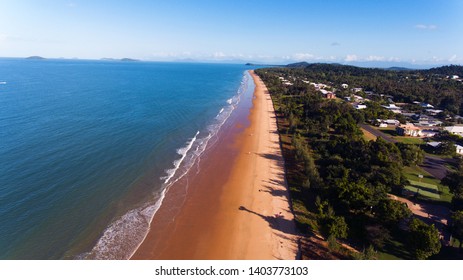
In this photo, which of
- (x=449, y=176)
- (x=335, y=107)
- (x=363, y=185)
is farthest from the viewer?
(x=335, y=107)

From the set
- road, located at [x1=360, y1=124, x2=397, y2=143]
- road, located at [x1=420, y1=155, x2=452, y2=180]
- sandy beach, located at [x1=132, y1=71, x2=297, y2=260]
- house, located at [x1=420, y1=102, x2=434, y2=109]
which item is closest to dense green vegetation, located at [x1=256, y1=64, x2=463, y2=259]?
road, located at [x1=420, y1=155, x2=452, y2=180]

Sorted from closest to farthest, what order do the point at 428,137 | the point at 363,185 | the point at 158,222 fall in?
the point at 158,222
the point at 363,185
the point at 428,137

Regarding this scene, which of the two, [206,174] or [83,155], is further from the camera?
[83,155]

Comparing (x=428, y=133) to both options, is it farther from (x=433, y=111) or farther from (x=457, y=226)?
(x=457, y=226)

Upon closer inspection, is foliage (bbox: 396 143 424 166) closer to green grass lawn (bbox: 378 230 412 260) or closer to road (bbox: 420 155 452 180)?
road (bbox: 420 155 452 180)

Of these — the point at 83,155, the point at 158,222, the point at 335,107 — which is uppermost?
the point at 335,107

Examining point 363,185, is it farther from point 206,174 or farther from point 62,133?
point 62,133

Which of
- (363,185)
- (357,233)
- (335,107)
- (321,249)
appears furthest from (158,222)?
(335,107)

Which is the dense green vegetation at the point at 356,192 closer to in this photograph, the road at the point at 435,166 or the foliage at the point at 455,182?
the road at the point at 435,166
